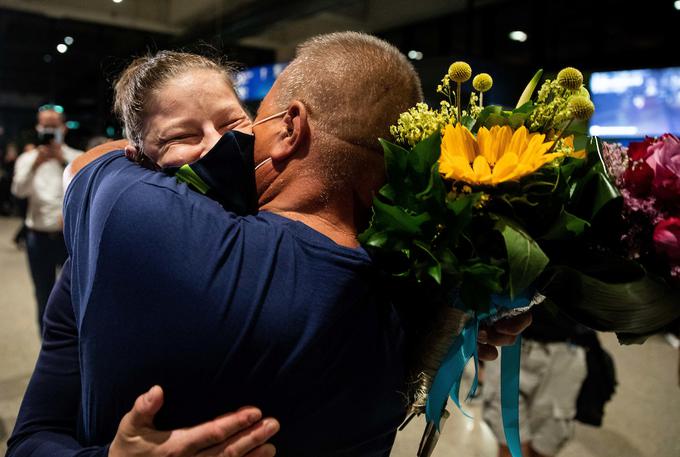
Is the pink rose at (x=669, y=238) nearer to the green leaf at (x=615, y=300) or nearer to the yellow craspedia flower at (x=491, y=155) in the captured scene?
the green leaf at (x=615, y=300)

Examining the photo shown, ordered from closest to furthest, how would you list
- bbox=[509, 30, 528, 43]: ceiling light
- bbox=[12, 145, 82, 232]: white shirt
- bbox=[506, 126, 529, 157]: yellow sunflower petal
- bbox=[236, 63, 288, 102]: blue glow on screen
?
bbox=[506, 126, 529, 157]: yellow sunflower petal → bbox=[12, 145, 82, 232]: white shirt → bbox=[509, 30, 528, 43]: ceiling light → bbox=[236, 63, 288, 102]: blue glow on screen

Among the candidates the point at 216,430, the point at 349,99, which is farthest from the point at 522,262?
the point at 216,430

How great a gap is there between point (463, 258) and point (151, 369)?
0.52 meters

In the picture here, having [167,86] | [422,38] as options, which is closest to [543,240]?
[167,86]

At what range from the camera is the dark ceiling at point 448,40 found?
4.93 metres

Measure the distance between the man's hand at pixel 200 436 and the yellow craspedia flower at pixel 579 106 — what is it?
0.71 metres

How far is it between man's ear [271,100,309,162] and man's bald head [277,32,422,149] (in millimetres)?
19

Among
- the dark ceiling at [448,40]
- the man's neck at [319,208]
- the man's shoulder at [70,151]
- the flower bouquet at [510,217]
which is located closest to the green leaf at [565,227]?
the flower bouquet at [510,217]

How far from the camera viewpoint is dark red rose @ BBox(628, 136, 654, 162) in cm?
90

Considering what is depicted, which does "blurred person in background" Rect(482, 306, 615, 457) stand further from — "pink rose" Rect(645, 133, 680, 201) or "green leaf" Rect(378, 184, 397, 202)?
"green leaf" Rect(378, 184, 397, 202)

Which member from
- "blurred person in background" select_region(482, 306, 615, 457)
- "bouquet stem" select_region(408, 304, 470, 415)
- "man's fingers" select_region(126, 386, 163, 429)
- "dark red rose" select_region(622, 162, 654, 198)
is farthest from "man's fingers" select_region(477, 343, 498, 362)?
"blurred person in background" select_region(482, 306, 615, 457)

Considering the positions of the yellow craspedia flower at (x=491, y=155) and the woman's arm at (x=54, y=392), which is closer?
the yellow craspedia flower at (x=491, y=155)

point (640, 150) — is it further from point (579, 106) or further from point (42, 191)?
point (42, 191)

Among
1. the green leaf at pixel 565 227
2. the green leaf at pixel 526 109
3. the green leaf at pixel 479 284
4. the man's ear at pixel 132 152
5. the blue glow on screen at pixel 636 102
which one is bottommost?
the green leaf at pixel 479 284
